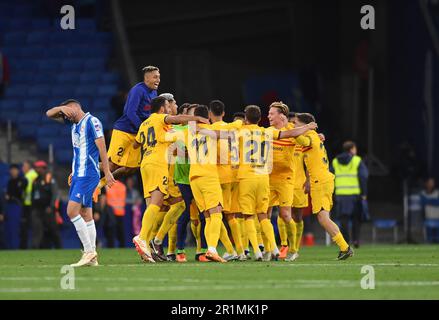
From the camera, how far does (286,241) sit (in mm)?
20312

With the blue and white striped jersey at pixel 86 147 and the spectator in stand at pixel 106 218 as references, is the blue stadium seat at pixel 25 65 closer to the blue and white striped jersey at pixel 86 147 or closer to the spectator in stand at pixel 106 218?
the spectator in stand at pixel 106 218

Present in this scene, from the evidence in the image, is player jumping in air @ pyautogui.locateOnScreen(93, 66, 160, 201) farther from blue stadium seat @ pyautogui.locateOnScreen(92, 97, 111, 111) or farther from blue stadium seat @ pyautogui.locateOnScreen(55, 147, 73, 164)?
blue stadium seat @ pyautogui.locateOnScreen(92, 97, 111, 111)

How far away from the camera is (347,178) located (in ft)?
86.2

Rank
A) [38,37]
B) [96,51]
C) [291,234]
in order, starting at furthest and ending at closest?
[38,37], [96,51], [291,234]

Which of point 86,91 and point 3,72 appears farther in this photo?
point 86,91

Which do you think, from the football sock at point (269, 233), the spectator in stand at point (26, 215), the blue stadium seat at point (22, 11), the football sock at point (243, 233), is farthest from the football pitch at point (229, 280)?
the blue stadium seat at point (22, 11)

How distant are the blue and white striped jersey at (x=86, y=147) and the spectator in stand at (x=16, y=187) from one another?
12012 millimetres

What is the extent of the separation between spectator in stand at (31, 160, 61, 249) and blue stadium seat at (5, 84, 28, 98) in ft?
19.7

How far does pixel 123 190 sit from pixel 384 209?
768 centimetres

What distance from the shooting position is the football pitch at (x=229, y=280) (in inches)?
498

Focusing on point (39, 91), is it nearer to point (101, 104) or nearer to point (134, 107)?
point (101, 104)

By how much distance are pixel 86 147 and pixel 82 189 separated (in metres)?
0.53

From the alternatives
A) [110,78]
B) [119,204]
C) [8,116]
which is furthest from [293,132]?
[110,78]

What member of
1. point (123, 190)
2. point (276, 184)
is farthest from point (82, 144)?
point (123, 190)
